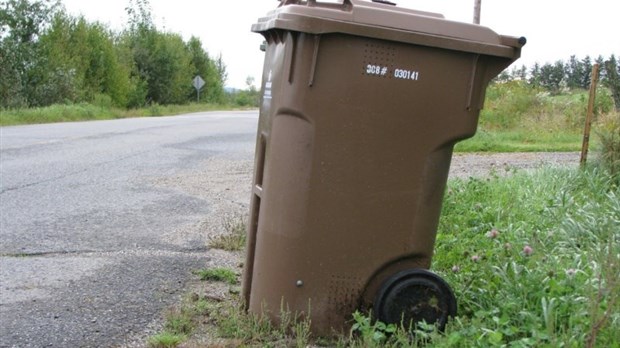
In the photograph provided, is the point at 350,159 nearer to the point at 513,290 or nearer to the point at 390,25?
the point at 390,25

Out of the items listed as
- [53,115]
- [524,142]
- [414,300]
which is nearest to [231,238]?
[414,300]

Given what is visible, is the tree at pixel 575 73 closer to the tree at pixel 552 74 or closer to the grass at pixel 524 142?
the tree at pixel 552 74

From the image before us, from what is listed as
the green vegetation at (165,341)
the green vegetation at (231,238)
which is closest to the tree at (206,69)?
the green vegetation at (231,238)

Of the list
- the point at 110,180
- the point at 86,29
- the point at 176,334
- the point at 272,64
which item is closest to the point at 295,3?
the point at 272,64

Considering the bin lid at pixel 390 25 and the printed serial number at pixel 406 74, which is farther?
the printed serial number at pixel 406 74

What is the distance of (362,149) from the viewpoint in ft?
12.5

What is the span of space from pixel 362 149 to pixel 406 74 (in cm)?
41

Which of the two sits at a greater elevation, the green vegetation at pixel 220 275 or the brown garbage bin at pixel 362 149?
the brown garbage bin at pixel 362 149

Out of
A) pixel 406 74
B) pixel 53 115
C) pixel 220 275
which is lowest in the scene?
pixel 53 115

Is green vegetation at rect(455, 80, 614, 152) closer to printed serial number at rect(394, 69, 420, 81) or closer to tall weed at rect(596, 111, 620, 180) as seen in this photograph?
tall weed at rect(596, 111, 620, 180)

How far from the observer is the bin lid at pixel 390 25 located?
367cm

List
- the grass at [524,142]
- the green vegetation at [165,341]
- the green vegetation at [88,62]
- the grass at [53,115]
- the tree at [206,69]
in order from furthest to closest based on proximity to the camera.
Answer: the tree at [206,69], the green vegetation at [88,62], the grass at [53,115], the grass at [524,142], the green vegetation at [165,341]

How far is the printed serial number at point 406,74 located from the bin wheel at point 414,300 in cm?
92

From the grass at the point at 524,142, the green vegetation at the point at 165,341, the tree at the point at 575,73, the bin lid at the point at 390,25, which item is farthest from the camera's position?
the tree at the point at 575,73
